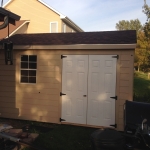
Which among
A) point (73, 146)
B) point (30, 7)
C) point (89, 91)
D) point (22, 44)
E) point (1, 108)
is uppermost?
point (30, 7)

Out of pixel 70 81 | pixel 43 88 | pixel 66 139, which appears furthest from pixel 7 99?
pixel 66 139

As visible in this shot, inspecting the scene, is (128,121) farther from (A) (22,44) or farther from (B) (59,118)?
(A) (22,44)

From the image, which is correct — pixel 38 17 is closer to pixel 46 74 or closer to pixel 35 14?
pixel 35 14

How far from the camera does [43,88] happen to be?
6.71 m

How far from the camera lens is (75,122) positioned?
641 cm

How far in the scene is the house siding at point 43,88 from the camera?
19.5 feet

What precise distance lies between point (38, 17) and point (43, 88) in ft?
43.1

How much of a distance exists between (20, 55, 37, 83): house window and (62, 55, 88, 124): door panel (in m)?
1.15

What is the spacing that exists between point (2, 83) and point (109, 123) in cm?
423

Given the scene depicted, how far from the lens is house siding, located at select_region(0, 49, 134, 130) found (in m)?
5.95

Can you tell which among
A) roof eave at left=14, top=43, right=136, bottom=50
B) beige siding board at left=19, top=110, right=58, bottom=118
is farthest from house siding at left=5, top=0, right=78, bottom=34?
beige siding board at left=19, top=110, right=58, bottom=118

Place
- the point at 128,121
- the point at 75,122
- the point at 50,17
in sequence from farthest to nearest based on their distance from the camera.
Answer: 1. the point at 50,17
2. the point at 75,122
3. the point at 128,121

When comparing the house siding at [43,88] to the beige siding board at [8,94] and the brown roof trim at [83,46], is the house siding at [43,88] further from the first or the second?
the brown roof trim at [83,46]

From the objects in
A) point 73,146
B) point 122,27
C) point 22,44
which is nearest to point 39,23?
point 22,44
